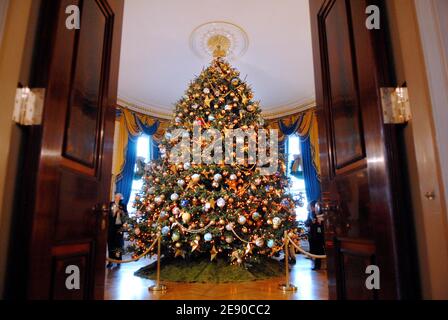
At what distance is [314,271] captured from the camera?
4918 millimetres

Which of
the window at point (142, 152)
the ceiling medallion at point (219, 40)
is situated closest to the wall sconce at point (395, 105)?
the ceiling medallion at point (219, 40)

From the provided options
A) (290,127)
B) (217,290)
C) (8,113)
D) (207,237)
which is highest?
(290,127)

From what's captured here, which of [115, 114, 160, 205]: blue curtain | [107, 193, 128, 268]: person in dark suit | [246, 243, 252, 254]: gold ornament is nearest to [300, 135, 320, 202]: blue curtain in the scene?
[246, 243, 252, 254]: gold ornament

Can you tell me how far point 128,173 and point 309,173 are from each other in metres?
4.67

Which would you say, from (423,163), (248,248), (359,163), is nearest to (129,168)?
(248,248)

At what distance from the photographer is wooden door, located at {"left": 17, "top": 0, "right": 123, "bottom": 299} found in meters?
1.01

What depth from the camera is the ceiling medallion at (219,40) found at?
4965 mm

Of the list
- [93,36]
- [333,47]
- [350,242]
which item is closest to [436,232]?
[350,242]

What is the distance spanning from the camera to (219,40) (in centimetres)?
532

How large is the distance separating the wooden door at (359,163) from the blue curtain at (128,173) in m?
6.47

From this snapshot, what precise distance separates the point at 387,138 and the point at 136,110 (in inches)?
295

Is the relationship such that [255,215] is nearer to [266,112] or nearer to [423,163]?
[423,163]

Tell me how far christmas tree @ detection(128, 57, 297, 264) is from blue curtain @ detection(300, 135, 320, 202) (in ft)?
7.85

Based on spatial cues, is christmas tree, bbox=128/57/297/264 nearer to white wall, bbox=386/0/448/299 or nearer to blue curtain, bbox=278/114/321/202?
blue curtain, bbox=278/114/321/202
